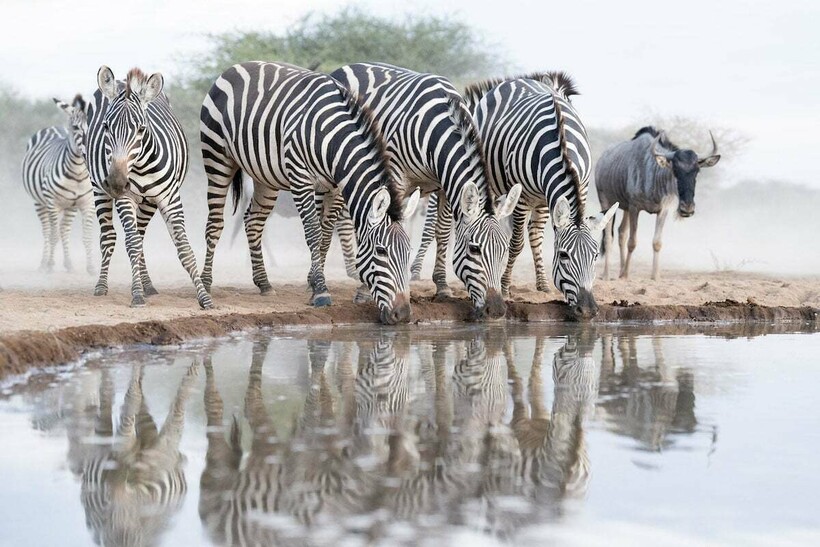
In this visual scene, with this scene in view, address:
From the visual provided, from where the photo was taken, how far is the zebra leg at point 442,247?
10.6 meters

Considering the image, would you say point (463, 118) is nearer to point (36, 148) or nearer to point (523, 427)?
point (523, 427)

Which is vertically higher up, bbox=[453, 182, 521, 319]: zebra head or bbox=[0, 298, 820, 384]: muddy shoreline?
bbox=[453, 182, 521, 319]: zebra head

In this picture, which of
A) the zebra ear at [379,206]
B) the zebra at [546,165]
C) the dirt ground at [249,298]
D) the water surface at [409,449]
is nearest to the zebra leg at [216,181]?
the dirt ground at [249,298]

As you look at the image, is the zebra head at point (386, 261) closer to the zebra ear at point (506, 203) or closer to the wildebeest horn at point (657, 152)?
the zebra ear at point (506, 203)

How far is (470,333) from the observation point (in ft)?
26.8

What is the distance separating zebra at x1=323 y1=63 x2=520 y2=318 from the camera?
8758mm

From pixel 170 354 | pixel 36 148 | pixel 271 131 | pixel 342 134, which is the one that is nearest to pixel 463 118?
pixel 342 134

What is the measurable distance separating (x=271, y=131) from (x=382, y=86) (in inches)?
52.7

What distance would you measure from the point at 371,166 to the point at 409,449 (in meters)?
5.10

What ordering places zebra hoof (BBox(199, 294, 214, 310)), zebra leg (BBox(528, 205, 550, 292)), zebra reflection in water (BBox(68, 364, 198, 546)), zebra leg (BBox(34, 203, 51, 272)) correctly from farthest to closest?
zebra leg (BBox(34, 203, 51, 272)), zebra leg (BBox(528, 205, 550, 292)), zebra hoof (BBox(199, 294, 214, 310)), zebra reflection in water (BBox(68, 364, 198, 546))

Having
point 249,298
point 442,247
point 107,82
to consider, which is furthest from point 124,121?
point 442,247

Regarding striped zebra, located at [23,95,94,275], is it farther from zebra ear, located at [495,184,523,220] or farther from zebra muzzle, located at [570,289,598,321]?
zebra muzzle, located at [570,289,598,321]

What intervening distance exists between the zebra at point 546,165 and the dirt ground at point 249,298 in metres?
0.75

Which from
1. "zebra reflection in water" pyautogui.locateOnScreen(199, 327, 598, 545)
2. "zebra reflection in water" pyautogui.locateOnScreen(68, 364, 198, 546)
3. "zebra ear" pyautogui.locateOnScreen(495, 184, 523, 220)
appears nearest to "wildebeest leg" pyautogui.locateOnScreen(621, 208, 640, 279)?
"zebra ear" pyautogui.locateOnScreen(495, 184, 523, 220)
